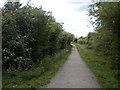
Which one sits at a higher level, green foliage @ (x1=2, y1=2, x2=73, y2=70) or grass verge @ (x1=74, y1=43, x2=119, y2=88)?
green foliage @ (x1=2, y1=2, x2=73, y2=70)

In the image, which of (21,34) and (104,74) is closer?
(104,74)

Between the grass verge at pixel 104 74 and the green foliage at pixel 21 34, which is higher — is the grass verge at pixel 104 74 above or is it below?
below

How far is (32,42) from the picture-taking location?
9234mm

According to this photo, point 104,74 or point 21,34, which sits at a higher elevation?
point 21,34

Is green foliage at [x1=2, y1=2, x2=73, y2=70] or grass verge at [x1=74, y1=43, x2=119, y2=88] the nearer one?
grass verge at [x1=74, y1=43, x2=119, y2=88]

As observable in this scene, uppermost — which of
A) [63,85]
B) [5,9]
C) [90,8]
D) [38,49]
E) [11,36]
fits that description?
[90,8]

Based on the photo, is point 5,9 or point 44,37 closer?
point 5,9

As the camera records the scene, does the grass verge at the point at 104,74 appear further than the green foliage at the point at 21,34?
No

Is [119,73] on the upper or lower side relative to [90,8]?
lower

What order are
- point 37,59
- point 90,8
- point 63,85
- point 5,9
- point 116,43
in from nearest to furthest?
point 63,85 → point 116,43 → point 5,9 → point 37,59 → point 90,8

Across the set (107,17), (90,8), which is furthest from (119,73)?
(90,8)

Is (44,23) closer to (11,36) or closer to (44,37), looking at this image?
(44,37)

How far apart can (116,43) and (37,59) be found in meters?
5.58

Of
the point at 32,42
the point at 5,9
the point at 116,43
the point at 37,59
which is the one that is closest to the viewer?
the point at 116,43
